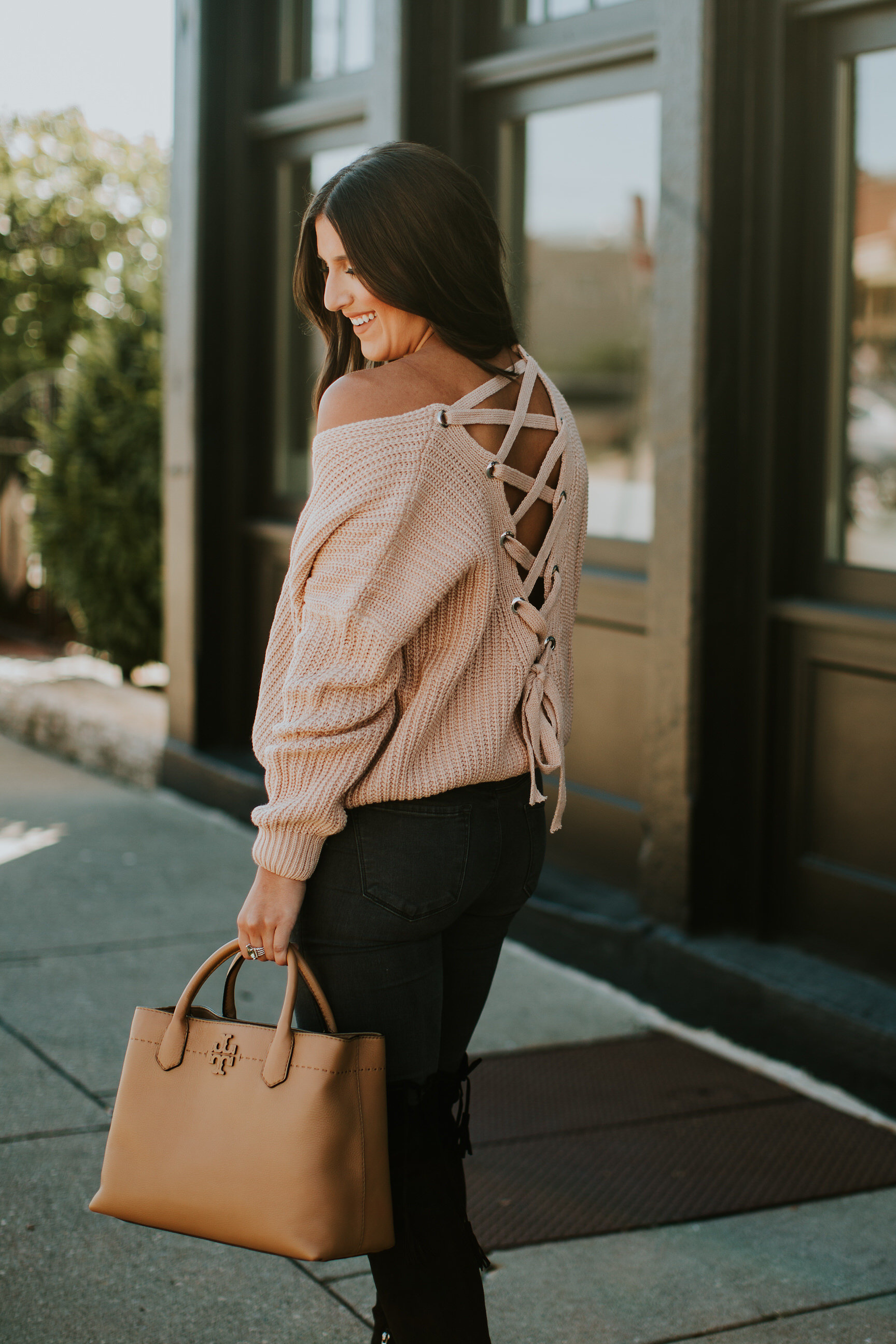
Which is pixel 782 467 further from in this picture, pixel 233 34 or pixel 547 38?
pixel 233 34

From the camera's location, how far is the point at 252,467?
6977mm

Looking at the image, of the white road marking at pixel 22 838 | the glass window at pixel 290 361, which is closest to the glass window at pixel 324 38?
the glass window at pixel 290 361

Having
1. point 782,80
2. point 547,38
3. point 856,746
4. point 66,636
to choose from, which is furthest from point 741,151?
point 66,636

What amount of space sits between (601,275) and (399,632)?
13.4 m

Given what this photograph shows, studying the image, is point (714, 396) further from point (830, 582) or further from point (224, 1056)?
point (224, 1056)

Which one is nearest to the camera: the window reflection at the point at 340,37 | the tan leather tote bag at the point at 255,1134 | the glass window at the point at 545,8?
the tan leather tote bag at the point at 255,1134

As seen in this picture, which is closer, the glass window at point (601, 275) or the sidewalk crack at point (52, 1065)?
the sidewalk crack at point (52, 1065)

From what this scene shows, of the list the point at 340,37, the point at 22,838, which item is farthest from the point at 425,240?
the point at 340,37

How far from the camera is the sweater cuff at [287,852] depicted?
6.72 feet

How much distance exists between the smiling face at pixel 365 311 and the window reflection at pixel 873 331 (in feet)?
8.08

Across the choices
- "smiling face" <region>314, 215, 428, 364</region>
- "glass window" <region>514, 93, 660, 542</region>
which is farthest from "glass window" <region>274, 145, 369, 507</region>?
"smiling face" <region>314, 215, 428, 364</region>

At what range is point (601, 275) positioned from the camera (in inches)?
584

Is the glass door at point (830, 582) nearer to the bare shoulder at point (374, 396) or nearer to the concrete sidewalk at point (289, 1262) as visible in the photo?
the concrete sidewalk at point (289, 1262)

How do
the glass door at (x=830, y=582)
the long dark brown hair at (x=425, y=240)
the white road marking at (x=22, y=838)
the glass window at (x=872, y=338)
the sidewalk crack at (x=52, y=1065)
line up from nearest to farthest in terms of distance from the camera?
the long dark brown hair at (x=425, y=240)
the sidewalk crack at (x=52, y=1065)
the glass door at (x=830, y=582)
the glass window at (x=872, y=338)
the white road marking at (x=22, y=838)
